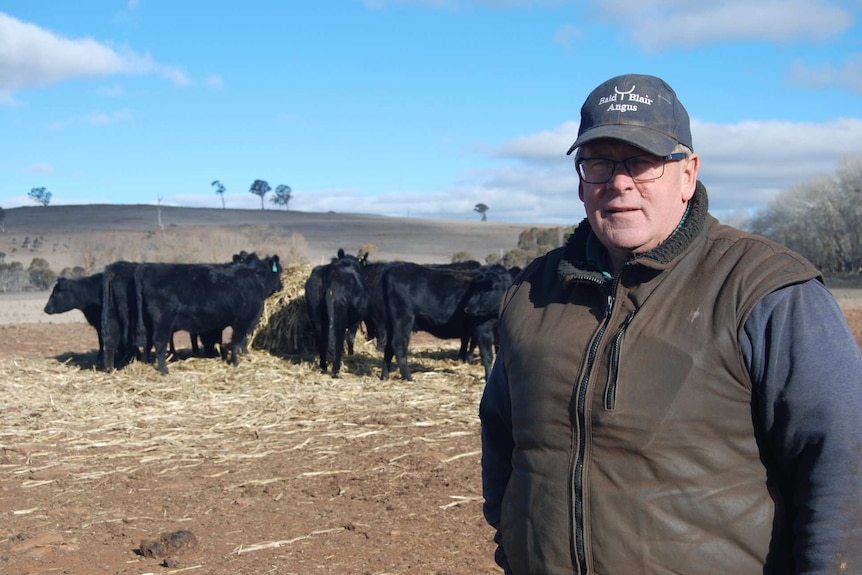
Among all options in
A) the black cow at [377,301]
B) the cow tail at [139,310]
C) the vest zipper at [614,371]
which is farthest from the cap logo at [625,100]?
the cow tail at [139,310]

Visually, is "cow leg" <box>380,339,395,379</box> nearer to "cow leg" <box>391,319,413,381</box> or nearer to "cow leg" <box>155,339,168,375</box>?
"cow leg" <box>391,319,413,381</box>

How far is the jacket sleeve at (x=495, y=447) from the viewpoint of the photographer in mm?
2816

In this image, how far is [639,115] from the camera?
2.35 meters

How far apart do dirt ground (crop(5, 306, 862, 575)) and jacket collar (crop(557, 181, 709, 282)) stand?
3.06 m

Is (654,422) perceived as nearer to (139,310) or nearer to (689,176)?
(689,176)

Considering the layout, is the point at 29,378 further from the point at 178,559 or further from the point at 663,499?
the point at 663,499

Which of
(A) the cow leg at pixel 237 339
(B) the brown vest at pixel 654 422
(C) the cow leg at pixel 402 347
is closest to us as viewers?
(B) the brown vest at pixel 654 422

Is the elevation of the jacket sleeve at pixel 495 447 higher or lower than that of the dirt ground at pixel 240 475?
higher

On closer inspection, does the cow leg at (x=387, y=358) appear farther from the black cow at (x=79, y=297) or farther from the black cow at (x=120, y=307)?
the black cow at (x=79, y=297)

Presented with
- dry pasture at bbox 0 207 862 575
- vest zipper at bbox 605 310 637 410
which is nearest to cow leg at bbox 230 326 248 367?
dry pasture at bbox 0 207 862 575

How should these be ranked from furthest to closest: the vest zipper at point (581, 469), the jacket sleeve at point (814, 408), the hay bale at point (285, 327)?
the hay bale at point (285, 327) < the vest zipper at point (581, 469) < the jacket sleeve at point (814, 408)

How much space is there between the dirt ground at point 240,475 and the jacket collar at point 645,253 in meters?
3.06

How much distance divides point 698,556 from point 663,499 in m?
0.16

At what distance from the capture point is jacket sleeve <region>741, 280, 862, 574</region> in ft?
6.68
